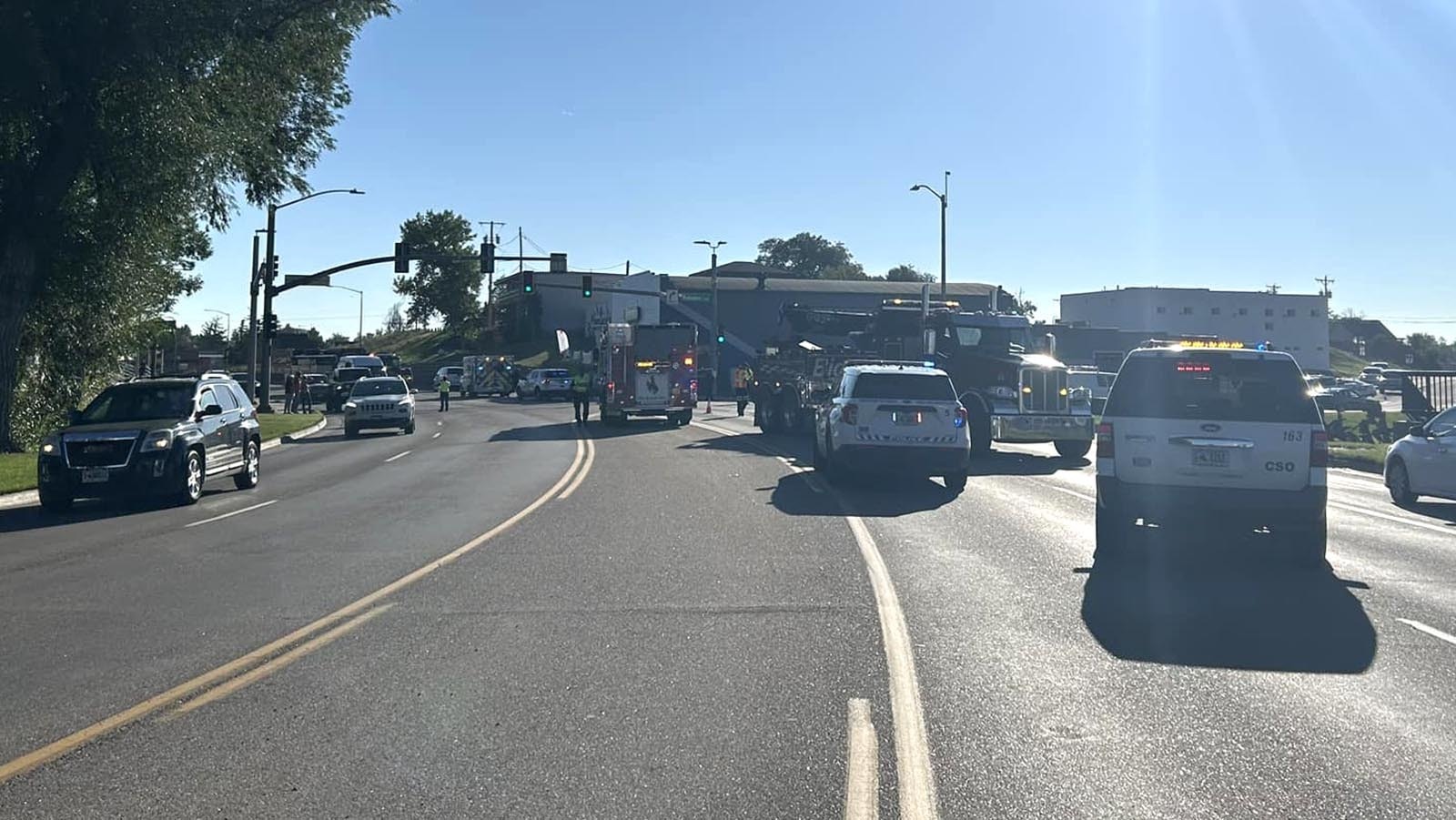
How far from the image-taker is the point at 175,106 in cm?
2359

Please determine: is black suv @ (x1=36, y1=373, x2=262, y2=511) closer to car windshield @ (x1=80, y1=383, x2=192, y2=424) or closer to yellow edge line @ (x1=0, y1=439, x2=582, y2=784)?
car windshield @ (x1=80, y1=383, x2=192, y2=424)

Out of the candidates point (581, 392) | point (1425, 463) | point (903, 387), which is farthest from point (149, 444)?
point (581, 392)

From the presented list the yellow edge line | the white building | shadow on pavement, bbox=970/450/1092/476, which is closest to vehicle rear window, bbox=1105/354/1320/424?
the yellow edge line

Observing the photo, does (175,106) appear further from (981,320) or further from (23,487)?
(981,320)

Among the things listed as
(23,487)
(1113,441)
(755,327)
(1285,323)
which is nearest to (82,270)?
(23,487)

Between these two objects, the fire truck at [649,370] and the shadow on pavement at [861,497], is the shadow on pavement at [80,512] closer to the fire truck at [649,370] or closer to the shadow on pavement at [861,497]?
the shadow on pavement at [861,497]

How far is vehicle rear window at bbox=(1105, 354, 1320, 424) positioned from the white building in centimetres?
7493

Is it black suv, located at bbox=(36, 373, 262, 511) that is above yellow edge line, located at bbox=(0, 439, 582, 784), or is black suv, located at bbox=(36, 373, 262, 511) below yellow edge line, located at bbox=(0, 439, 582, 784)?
above

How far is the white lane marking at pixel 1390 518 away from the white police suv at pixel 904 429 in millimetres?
5293

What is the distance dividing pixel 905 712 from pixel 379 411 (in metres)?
31.9

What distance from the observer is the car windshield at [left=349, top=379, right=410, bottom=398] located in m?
36.9

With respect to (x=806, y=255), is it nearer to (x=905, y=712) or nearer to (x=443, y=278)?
(x=443, y=278)

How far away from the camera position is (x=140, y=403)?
18000mm

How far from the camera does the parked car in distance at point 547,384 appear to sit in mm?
64312
